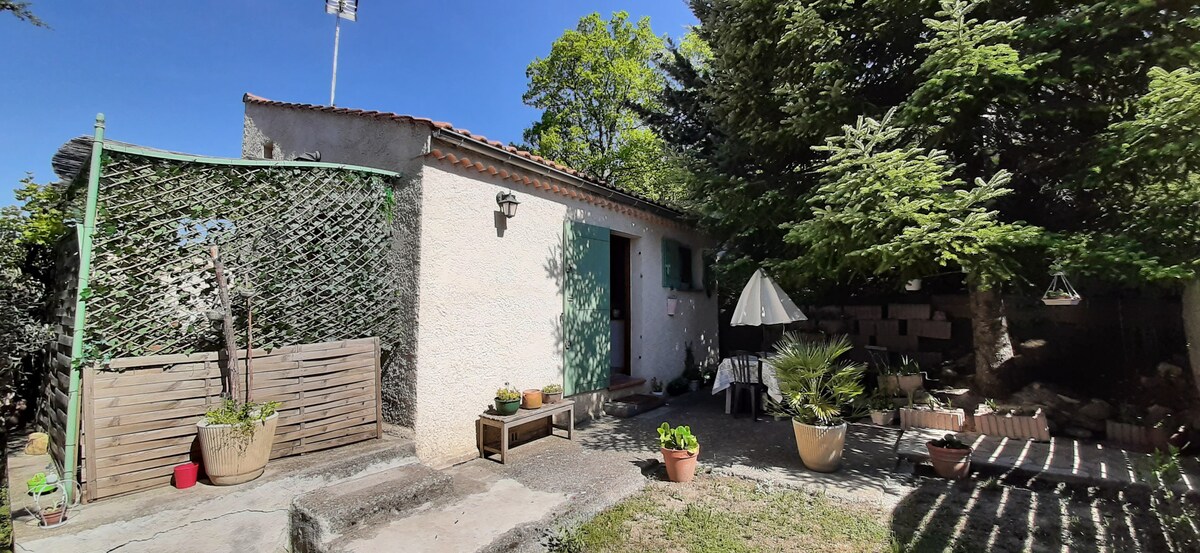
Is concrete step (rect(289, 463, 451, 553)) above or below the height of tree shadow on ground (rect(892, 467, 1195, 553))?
above

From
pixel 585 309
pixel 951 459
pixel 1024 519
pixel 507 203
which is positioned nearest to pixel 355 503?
pixel 507 203

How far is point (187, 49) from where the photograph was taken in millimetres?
7754

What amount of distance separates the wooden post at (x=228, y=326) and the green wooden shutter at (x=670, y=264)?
660 centimetres

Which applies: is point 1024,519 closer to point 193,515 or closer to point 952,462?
point 952,462

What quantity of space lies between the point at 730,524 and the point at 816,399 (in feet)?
6.36

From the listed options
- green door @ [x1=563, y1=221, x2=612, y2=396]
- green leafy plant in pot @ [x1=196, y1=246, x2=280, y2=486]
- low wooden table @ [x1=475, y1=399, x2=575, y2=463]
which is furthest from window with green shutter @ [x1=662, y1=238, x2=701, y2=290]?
green leafy plant in pot @ [x1=196, y1=246, x2=280, y2=486]

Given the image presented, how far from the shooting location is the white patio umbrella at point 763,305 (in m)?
6.95

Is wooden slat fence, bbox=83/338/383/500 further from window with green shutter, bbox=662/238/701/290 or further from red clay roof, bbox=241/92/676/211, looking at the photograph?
window with green shutter, bbox=662/238/701/290

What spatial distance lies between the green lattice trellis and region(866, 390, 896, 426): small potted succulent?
6.92 meters

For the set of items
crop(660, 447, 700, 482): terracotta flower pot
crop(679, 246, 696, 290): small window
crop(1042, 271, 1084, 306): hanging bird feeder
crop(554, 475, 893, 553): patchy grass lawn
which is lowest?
crop(554, 475, 893, 553): patchy grass lawn

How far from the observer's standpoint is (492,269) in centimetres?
562

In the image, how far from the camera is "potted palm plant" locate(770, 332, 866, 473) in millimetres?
5035

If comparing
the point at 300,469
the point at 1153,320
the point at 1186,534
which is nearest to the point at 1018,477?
the point at 1186,534

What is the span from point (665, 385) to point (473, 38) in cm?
1015
